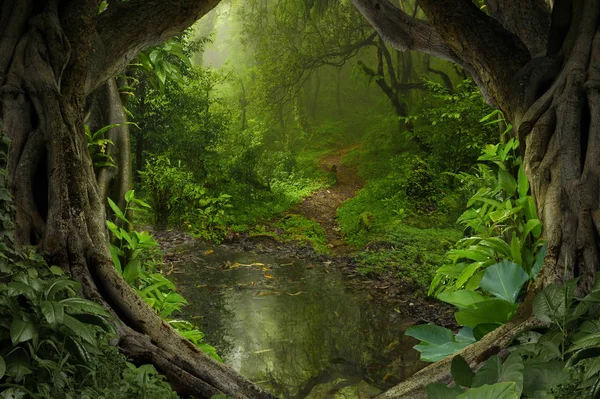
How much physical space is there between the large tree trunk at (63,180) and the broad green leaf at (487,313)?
5.02 feet

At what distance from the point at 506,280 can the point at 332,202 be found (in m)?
10.2

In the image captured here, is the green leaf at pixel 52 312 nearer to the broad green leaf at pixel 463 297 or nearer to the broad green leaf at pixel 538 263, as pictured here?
the broad green leaf at pixel 463 297

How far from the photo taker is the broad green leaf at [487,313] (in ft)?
11.1

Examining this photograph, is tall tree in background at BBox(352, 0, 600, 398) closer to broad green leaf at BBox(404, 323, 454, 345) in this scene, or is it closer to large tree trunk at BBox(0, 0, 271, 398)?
broad green leaf at BBox(404, 323, 454, 345)

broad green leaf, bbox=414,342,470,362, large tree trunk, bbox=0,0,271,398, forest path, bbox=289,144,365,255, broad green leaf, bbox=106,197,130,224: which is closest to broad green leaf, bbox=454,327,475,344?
broad green leaf, bbox=414,342,470,362

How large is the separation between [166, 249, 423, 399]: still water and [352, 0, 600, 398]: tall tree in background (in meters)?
1.72

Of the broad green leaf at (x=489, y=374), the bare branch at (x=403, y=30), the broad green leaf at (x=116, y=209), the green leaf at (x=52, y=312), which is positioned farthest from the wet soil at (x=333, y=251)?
the green leaf at (x=52, y=312)

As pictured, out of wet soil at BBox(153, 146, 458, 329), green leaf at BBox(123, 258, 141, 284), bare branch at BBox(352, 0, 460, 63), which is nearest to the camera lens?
green leaf at BBox(123, 258, 141, 284)

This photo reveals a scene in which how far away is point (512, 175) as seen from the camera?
15.0 ft

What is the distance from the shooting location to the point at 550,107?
3535 millimetres

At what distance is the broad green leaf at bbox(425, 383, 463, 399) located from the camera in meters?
2.62

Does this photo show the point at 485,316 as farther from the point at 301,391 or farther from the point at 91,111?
the point at 91,111

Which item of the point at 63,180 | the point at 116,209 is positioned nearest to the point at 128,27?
the point at 63,180

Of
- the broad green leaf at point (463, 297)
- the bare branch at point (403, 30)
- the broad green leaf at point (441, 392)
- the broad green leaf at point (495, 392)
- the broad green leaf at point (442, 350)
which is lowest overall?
the broad green leaf at point (442, 350)
